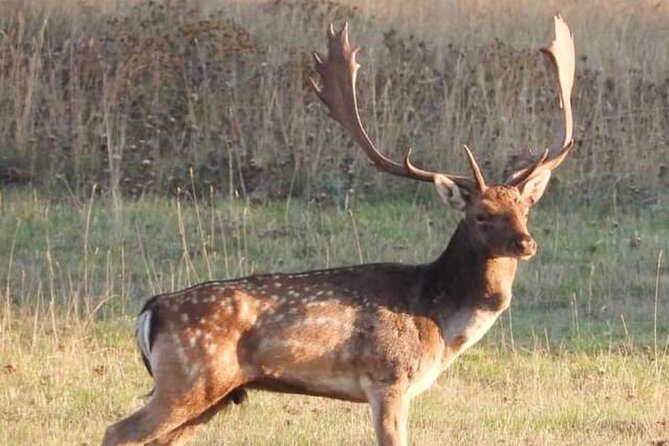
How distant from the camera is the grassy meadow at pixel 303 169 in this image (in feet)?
32.7

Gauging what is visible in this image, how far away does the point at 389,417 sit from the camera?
286 inches

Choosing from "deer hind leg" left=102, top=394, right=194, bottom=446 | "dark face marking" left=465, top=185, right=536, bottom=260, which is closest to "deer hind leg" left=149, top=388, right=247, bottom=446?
"deer hind leg" left=102, top=394, right=194, bottom=446

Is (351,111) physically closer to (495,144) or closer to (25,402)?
(25,402)

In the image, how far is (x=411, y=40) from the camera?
53.6ft

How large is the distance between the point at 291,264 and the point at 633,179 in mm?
3646

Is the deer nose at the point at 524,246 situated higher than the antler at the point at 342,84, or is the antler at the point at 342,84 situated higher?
the antler at the point at 342,84

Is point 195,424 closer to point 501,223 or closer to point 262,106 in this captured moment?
point 501,223

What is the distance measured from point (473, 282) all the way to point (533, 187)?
52cm

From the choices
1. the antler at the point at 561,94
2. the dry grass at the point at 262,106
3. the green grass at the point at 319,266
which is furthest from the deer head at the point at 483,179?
the dry grass at the point at 262,106

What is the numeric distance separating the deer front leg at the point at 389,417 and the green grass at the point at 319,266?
81 cm

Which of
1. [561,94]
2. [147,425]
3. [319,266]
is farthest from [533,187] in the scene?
[319,266]

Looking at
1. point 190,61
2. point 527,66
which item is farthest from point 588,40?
point 190,61

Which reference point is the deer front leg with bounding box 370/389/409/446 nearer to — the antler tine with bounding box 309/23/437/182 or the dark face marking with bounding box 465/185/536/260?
the dark face marking with bounding box 465/185/536/260

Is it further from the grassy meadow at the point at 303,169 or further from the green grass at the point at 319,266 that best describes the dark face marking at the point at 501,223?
the grassy meadow at the point at 303,169
